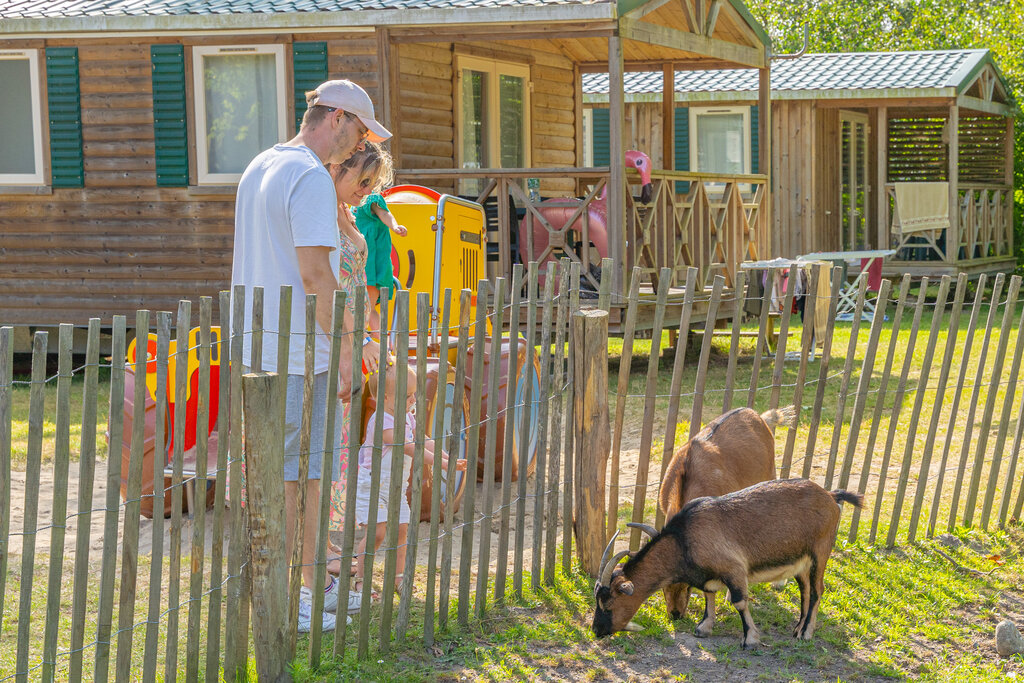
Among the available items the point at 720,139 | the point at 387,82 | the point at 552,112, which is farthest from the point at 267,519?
the point at 720,139

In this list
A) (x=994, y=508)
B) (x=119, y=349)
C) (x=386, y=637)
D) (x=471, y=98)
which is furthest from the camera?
(x=471, y=98)

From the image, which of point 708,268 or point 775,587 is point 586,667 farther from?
point 708,268

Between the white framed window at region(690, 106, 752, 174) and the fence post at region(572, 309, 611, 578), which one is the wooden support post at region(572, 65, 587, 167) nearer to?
the white framed window at region(690, 106, 752, 174)

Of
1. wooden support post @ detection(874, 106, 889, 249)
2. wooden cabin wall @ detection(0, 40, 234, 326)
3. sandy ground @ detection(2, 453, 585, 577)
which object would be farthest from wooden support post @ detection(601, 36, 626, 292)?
wooden support post @ detection(874, 106, 889, 249)

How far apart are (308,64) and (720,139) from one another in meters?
10.4

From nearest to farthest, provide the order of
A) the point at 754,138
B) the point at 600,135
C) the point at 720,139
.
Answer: the point at 754,138, the point at 720,139, the point at 600,135

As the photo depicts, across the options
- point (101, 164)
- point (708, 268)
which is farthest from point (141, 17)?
point (708, 268)

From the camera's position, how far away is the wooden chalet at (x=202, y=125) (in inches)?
388

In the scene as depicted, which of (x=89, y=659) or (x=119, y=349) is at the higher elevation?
(x=119, y=349)

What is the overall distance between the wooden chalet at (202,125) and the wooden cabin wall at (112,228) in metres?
0.01

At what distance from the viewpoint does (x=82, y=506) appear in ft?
10.7

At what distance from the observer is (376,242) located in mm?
5332

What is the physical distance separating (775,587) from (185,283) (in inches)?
295

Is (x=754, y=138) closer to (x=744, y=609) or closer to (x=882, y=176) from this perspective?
(x=882, y=176)
